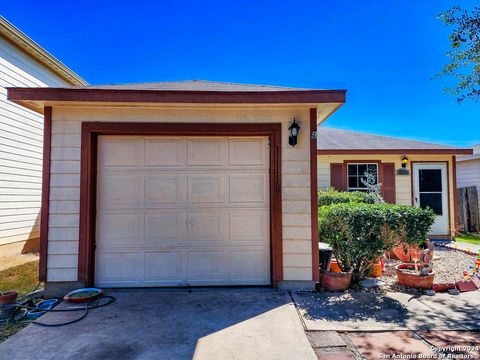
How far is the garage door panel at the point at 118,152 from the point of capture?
4125 mm

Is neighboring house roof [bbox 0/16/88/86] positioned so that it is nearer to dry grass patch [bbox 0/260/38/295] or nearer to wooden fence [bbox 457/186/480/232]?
dry grass patch [bbox 0/260/38/295]

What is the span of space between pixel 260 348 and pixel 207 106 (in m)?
3.09

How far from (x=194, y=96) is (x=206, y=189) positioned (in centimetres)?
135

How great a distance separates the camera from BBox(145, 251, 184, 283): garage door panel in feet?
13.3

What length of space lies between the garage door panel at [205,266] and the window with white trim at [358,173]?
18.0ft

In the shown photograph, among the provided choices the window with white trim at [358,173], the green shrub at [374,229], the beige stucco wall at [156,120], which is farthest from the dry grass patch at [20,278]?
the window with white trim at [358,173]

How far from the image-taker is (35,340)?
259cm

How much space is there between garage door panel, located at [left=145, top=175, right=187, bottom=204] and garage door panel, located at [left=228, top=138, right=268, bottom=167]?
863mm

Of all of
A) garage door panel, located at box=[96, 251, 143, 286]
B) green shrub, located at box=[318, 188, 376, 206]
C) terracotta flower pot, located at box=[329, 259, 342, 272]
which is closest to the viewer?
garage door panel, located at box=[96, 251, 143, 286]

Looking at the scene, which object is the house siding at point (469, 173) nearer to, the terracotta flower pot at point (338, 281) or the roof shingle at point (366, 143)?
the roof shingle at point (366, 143)

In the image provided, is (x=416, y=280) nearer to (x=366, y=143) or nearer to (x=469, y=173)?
(x=366, y=143)

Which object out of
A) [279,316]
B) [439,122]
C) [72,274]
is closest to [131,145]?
[72,274]

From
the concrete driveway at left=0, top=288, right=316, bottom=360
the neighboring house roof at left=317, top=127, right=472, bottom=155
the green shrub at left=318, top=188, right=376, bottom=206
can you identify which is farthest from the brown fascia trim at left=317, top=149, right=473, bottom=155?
the concrete driveway at left=0, top=288, right=316, bottom=360

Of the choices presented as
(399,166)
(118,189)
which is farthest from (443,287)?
(399,166)
